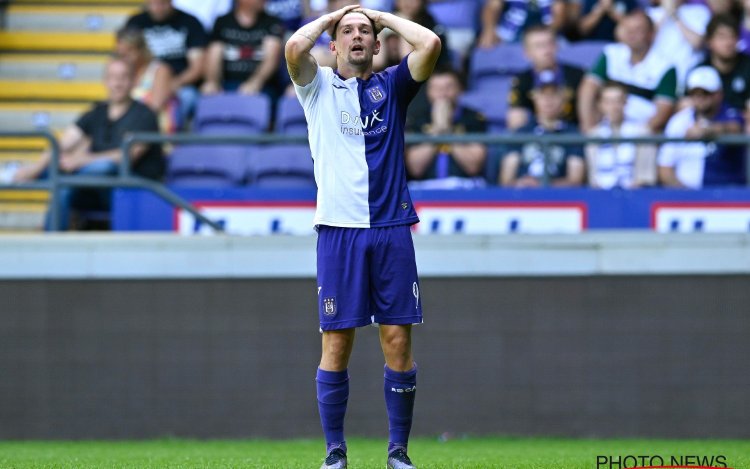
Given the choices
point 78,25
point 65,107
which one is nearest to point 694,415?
point 65,107

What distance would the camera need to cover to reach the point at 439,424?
998cm

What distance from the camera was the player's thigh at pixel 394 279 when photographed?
20.8 feet

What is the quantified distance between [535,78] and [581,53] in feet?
3.13

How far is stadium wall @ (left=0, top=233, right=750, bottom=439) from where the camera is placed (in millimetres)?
9898

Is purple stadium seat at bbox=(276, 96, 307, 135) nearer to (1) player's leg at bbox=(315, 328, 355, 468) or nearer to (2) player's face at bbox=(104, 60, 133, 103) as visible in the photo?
(2) player's face at bbox=(104, 60, 133, 103)

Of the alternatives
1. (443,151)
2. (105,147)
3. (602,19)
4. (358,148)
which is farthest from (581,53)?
(358,148)

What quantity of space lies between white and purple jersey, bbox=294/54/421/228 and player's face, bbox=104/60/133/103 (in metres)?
5.29

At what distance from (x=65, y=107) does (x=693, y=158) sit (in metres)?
6.72

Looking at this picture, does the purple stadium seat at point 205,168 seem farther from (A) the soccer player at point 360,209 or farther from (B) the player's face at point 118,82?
(A) the soccer player at point 360,209

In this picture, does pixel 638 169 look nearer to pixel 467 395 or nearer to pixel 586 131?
pixel 586 131

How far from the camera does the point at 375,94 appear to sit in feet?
21.1

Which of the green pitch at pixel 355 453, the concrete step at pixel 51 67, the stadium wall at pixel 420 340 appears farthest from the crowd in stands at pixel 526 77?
the green pitch at pixel 355 453

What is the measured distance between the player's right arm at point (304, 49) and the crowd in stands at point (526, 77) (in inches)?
157

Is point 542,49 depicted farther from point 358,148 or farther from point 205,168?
point 358,148
